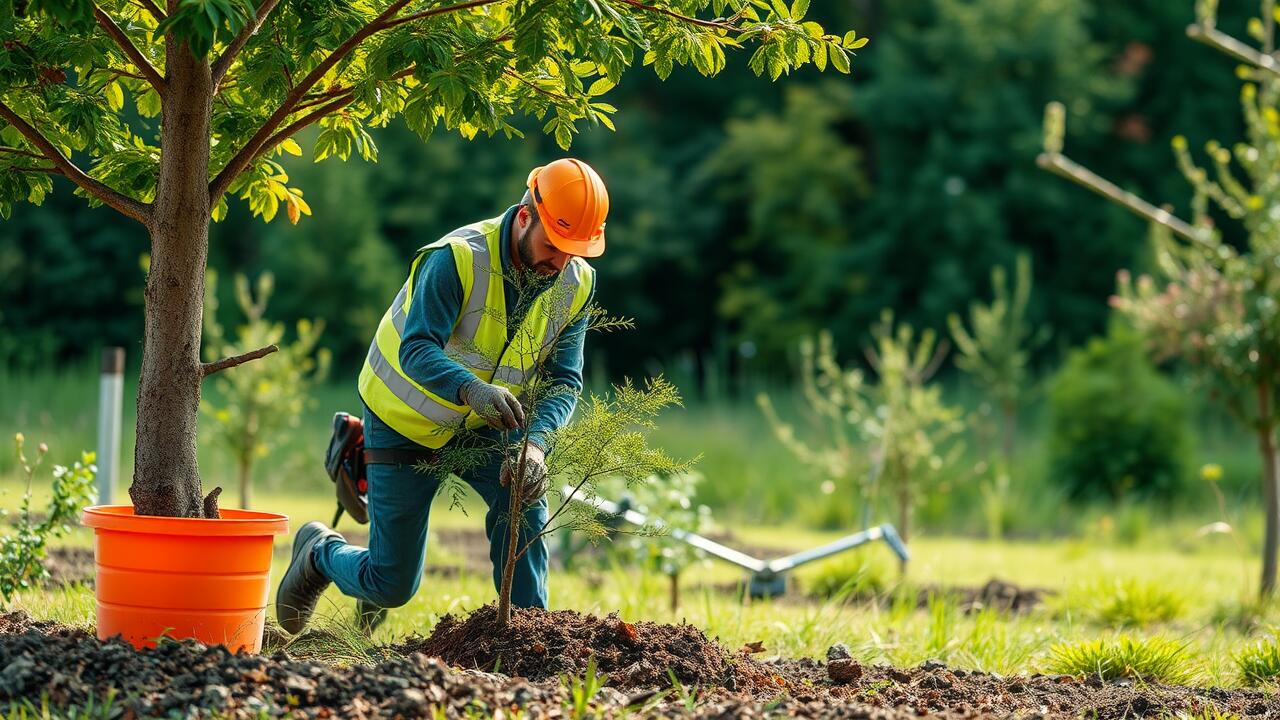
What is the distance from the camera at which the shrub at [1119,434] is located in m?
15.2

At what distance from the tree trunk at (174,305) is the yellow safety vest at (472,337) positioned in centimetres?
71

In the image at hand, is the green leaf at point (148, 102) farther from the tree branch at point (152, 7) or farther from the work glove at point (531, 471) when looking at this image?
the work glove at point (531, 471)

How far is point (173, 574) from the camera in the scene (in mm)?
3754

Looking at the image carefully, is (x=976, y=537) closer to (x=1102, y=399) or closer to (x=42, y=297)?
(x=1102, y=399)

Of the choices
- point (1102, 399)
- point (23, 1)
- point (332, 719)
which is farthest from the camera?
point (1102, 399)

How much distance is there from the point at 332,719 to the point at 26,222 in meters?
25.1

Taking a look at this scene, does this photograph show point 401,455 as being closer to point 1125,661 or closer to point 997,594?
point 1125,661

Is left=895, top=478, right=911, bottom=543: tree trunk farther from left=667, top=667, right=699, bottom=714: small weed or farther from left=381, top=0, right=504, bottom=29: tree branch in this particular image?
left=381, top=0, right=504, bottom=29: tree branch

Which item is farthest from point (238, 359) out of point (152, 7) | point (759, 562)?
point (759, 562)

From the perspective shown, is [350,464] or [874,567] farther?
[874,567]

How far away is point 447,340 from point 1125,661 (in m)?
2.52


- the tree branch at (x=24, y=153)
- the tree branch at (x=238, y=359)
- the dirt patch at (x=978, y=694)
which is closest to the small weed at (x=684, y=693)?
the dirt patch at (x=978, y=694)

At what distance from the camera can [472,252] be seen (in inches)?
172

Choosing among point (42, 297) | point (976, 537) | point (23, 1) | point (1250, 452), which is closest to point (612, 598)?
point (23, 1)
